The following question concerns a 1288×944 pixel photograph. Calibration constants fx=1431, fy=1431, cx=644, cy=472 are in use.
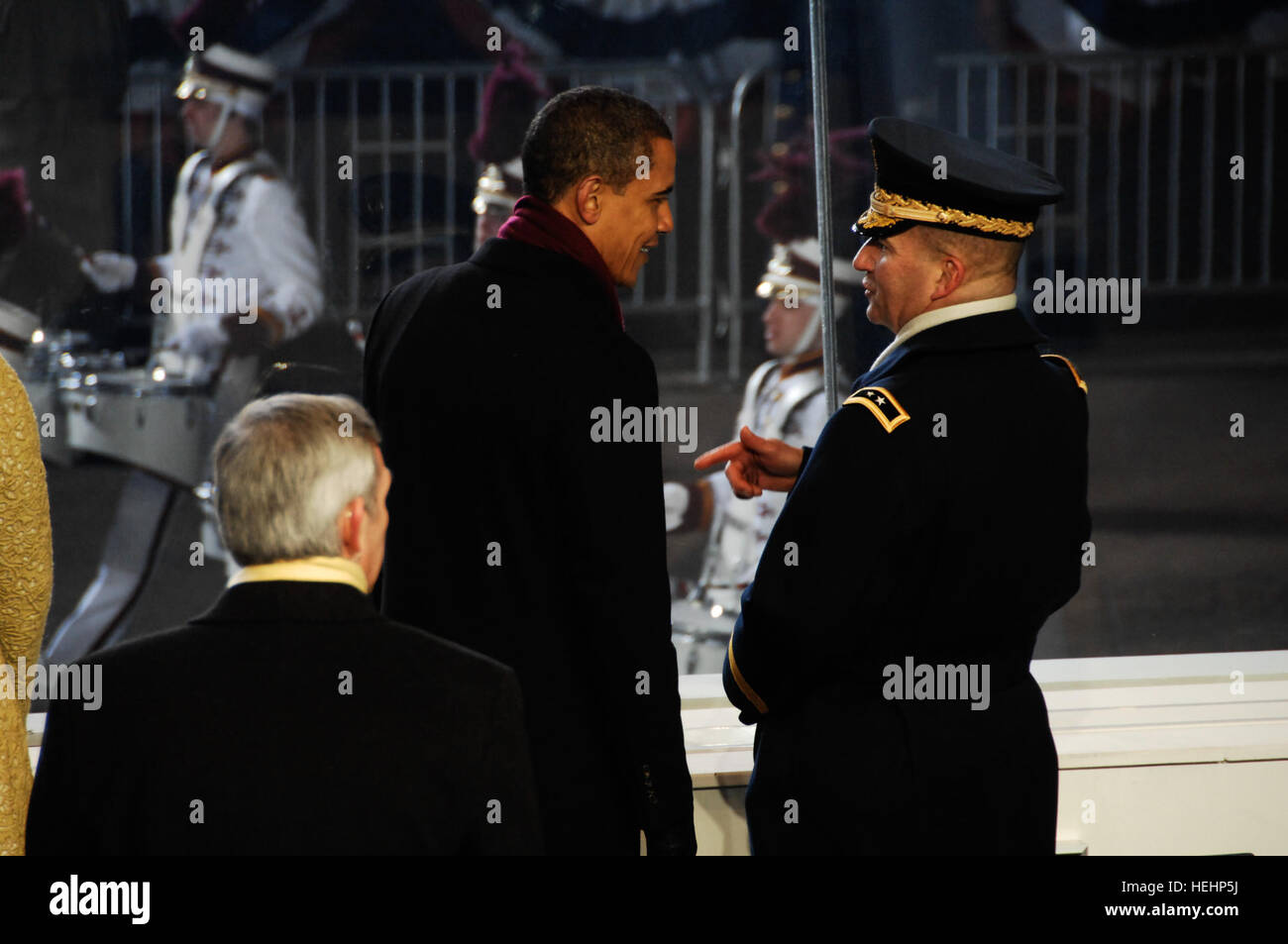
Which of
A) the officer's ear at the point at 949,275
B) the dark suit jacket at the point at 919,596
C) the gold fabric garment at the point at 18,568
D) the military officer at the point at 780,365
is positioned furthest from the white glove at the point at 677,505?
the gold fabric garment at the point at 18,568

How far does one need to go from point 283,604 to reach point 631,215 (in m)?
0.71

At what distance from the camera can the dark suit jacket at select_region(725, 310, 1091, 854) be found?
1.42m

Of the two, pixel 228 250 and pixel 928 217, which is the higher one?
pixel 228 250

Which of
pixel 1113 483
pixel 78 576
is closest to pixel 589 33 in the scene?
pixel 78 576

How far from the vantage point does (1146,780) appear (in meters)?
2.00

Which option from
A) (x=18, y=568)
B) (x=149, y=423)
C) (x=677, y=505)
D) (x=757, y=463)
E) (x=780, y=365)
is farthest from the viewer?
(x=780, y=365)

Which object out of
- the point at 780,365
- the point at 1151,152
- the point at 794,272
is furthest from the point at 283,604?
the point at 1151,152

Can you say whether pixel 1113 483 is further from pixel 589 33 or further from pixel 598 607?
pixel 598 607

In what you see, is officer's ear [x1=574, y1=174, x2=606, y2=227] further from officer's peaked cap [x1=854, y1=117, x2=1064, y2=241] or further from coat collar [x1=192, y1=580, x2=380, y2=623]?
coat collar [x1=192, y1=580, x2=380, y2=623]

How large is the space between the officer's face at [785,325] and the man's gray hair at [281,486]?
8.60 ft

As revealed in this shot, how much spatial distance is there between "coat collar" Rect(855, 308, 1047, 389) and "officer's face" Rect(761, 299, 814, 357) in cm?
206

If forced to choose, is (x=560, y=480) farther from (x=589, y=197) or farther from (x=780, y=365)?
(x=780, y=365)

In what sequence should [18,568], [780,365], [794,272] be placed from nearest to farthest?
[18,568] → [780,365] → [794,272]
